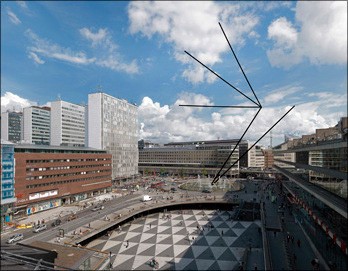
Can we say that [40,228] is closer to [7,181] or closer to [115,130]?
[7,181]

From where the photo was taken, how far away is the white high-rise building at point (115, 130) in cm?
9106

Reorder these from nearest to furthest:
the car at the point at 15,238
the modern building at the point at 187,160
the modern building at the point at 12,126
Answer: the car at the point at 15,238 < the modern building at the point at 187,160 < the modern building at the point at 12,126

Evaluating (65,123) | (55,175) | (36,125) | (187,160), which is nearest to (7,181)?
(55,175)

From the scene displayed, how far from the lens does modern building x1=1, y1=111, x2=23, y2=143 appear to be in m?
130

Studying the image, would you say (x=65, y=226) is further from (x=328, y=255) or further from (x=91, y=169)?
(x=328, y=255)

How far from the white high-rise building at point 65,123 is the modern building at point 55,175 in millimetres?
67730

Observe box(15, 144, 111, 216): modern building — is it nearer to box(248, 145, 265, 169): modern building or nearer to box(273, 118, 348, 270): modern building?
box(273, 118, 348, 270): modern building

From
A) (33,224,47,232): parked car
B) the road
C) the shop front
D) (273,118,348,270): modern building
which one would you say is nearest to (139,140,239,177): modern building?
the road

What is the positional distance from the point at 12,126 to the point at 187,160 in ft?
325

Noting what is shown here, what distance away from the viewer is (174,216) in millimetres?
55094

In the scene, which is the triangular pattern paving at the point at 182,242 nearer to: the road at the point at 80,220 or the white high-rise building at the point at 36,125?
the road at the point at 80,220

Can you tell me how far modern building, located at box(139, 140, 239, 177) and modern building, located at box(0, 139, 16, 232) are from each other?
87.1m

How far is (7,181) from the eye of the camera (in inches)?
1764

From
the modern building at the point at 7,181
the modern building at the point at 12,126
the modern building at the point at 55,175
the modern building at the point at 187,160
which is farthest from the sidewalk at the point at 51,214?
the modern building at the point at 12,126
